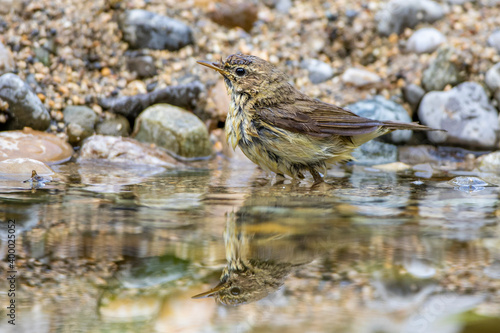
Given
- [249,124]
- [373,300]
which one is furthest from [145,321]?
[249,124]

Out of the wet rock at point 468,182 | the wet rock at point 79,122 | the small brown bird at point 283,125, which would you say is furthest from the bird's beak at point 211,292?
the wet rock at point 79,122

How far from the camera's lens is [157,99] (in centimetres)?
653

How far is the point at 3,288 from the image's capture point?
2.08 metres

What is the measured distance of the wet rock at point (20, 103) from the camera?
573 centimetres

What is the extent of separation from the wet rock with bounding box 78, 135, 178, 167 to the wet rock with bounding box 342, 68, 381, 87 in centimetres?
281

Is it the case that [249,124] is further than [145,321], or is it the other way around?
[249,124]

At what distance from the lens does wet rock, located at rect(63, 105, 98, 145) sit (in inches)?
240

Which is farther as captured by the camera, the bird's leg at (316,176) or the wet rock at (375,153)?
the wet rock at (375,153)

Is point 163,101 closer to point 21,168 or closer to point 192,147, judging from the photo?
point 192,147

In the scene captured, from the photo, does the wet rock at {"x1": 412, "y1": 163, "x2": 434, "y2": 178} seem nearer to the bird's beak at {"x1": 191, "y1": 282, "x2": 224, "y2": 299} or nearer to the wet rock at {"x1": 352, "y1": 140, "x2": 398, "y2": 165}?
the wet rock at {"x1": 352, "y1": 140, "x2": 398, "y2": 165}

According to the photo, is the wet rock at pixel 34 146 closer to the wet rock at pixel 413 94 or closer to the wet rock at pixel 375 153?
the wet rock at pixel 375 153

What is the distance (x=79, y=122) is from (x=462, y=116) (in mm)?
4739

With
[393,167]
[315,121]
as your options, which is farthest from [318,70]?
[315,121]

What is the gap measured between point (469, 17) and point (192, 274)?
286 inches
